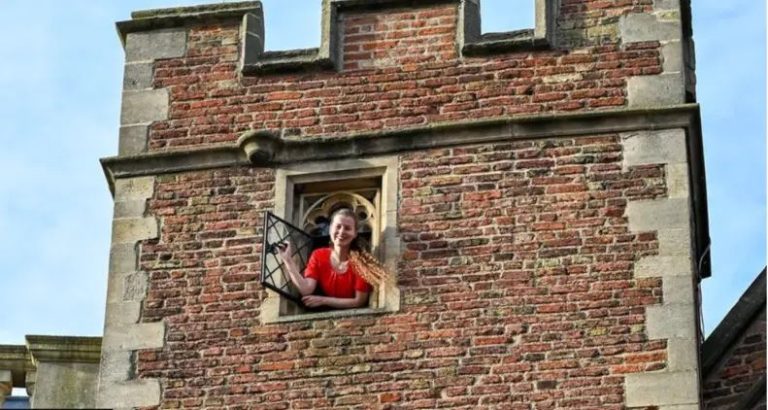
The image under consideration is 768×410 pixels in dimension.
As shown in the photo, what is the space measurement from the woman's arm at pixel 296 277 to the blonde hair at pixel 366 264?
0.91ft

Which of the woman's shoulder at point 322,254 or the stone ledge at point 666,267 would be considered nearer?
the stone ledge at point 666,267

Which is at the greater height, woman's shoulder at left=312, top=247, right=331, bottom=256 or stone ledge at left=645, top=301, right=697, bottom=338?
woman's shoulder at left=312, top=247, right=331, bottom=256

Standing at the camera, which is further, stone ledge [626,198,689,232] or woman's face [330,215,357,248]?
woman's face [330,215,357,248]

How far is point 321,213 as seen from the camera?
18.7m

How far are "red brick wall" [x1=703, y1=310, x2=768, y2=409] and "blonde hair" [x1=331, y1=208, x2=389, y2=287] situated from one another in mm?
2010

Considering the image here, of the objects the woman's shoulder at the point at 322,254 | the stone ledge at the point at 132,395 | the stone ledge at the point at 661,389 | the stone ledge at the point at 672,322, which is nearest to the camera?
the stone ledge at the point at 661,389

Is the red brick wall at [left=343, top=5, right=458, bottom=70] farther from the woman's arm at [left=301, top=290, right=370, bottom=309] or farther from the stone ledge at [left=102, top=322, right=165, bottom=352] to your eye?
the stone ledge at [left=102, top=322, right=165, bottom=352]

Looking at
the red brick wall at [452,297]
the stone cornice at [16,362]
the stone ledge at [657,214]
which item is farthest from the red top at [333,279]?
the stone cornice at [16,362]

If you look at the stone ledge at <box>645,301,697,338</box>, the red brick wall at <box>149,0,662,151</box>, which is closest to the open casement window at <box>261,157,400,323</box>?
the red brick wall at <box>149,0,662,151</box>

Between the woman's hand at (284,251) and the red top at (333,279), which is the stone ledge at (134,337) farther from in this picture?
the red top at (333,279)

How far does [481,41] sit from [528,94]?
1.66 feet

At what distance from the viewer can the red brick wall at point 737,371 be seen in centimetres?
1828

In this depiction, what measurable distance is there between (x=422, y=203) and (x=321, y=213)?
64 cm

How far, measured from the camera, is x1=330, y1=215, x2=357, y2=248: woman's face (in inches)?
724
